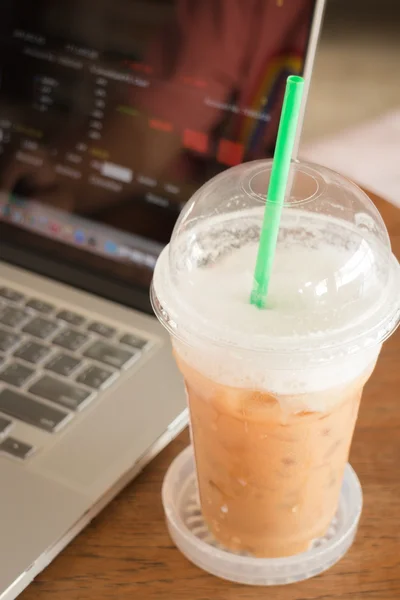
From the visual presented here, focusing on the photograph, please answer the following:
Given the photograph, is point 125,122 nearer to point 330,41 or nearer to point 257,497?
point 257,497

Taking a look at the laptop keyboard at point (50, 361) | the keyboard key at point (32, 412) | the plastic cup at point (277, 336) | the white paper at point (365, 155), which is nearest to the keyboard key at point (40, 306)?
the laptop keyboard at point (50, 361)

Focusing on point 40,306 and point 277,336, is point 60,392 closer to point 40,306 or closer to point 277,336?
point 40,306

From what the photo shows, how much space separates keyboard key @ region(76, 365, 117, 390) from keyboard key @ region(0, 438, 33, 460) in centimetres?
7

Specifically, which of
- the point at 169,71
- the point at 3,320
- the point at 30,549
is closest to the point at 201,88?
the point at 169,71

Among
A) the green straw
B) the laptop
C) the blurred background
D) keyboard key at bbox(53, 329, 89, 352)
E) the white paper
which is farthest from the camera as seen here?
the blurred background

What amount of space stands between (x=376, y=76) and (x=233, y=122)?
6.50ft

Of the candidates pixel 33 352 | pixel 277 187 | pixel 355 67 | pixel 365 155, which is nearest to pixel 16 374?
pixel 33 352

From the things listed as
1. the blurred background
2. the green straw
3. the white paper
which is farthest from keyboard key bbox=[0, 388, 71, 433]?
the blurred background

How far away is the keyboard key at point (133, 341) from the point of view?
628mm

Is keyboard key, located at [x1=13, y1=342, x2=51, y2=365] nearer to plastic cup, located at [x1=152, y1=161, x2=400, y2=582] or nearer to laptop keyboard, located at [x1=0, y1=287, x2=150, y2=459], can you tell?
laptop keyboard, located at [x1=0, y1=287, x2=150, y2=459]

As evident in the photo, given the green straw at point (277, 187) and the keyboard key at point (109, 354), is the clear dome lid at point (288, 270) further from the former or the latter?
the keyboard key at point (109, 354)

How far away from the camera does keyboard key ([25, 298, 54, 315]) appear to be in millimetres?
668

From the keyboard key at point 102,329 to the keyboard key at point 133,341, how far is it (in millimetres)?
12

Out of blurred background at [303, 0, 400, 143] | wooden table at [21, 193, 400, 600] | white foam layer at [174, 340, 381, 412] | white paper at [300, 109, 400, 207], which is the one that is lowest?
blurred background at [303, 0, 400, 143]
